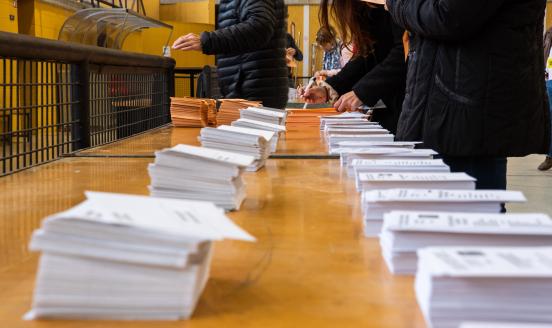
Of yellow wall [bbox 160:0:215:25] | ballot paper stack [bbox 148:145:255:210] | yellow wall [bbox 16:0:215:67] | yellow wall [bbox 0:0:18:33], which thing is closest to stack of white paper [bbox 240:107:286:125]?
ballot paper stack [bbox 148:145:255:210]

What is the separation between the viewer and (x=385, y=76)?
2525 mm

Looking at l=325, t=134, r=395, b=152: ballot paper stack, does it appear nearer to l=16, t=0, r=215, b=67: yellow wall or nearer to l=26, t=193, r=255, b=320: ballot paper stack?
l=26, t=193, r=255, b=320: ballot paper stack

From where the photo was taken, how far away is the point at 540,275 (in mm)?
602

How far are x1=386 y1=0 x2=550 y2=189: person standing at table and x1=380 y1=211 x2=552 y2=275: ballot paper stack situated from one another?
909 mm

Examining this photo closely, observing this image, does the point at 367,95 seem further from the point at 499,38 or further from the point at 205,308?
the point at 205,308

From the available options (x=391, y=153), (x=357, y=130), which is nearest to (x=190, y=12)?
(x=357, y=130)

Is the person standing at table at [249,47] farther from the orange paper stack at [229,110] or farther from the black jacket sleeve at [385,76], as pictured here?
the black jacket sleeve at [385,76]

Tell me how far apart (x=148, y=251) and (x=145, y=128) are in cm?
281

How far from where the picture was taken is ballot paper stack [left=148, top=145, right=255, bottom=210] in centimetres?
115

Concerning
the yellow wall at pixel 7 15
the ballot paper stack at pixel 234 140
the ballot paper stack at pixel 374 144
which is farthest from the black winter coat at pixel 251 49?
the yellow wall at pixel 7 15

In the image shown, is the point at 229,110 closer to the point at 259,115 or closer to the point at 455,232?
the point at 259,115

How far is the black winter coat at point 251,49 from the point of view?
3.27 m

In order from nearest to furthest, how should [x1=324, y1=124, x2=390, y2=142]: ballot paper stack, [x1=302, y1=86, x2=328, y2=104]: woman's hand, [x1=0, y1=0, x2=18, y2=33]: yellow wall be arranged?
1. [x1=324, y1=124, x2=390, y2=142]: ballot paper stack
2. [x1=302, y1=86, x2=328, y2=104]: woman's hand
3. [x1=0, y1=0, x2=18, y2=33]: yellow wall

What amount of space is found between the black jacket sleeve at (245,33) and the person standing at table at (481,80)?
60.1 inches
